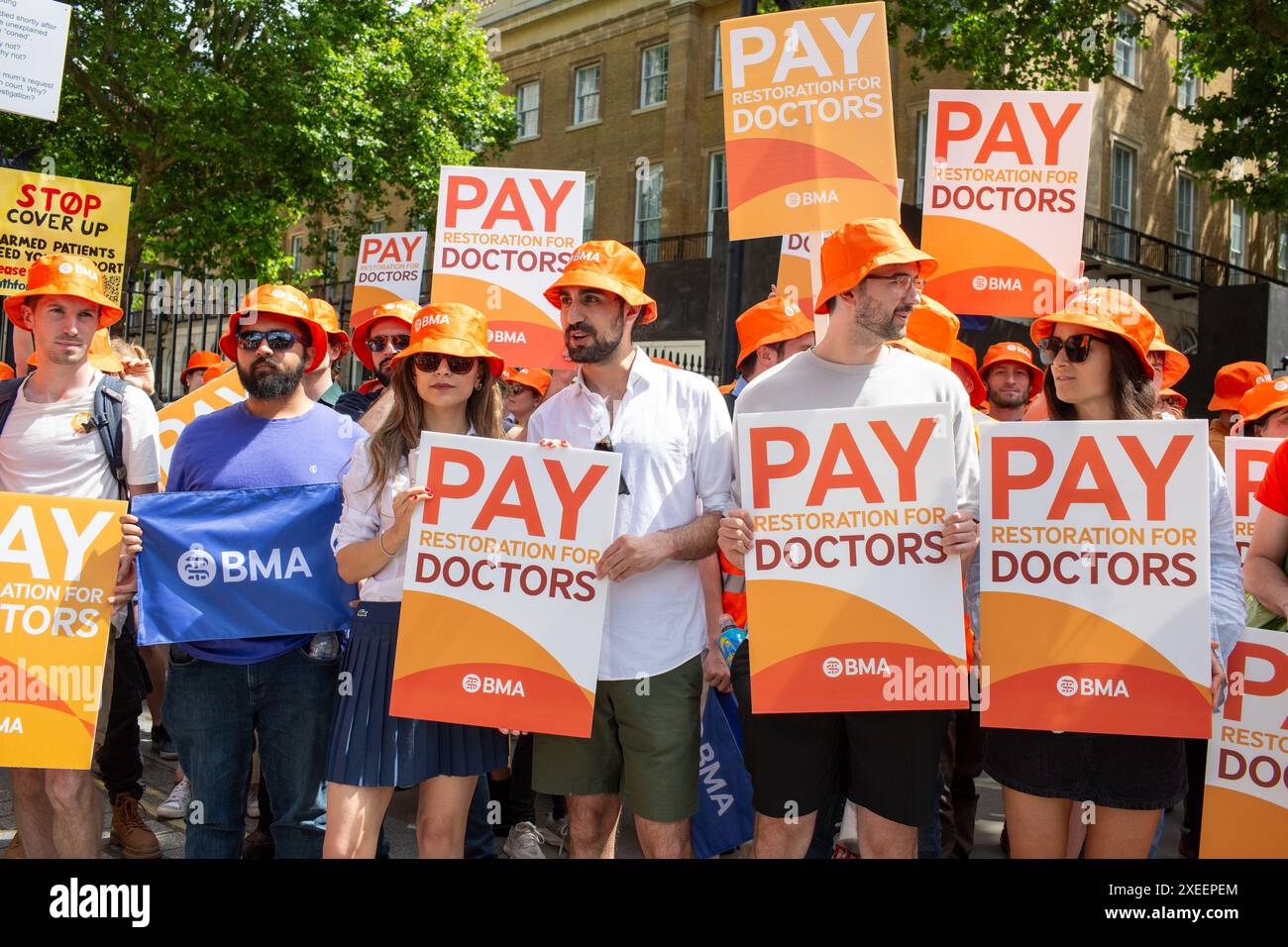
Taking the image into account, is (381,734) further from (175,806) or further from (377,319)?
(377,319)

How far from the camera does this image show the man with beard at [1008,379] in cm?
633

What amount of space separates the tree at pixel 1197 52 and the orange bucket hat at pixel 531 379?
389 inches

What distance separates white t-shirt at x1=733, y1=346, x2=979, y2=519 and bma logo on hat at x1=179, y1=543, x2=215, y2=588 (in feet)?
5.57

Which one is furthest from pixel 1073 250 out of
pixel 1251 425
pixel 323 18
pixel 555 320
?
pixel 323 18

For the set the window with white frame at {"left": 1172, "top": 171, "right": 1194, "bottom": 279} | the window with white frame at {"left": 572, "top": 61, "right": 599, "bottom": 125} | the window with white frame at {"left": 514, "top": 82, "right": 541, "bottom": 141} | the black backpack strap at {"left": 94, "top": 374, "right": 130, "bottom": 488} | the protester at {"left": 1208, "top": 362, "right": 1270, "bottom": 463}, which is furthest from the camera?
the window with white frame at {"left": 514, "top": 82, "right": 541, "bottom": 141}

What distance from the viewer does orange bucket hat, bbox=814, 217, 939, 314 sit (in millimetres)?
3424

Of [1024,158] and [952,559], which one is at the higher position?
[1024,158]

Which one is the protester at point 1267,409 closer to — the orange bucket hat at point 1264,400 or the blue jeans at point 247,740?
the orange bucket hat at point 1264,400

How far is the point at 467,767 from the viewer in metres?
3.65

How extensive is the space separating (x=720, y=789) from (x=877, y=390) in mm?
2049

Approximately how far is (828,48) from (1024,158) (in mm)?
1100

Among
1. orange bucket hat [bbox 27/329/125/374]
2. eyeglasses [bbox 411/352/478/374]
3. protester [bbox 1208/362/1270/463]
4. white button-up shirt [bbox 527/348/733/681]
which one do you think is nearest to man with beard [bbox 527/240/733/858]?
white button-up shirt [bbox 527/348/733/681]

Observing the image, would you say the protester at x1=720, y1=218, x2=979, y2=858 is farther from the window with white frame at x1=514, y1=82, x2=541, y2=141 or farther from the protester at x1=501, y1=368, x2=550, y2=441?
the window with white frame at x1=514, y1=82, x2=541, y2=141
